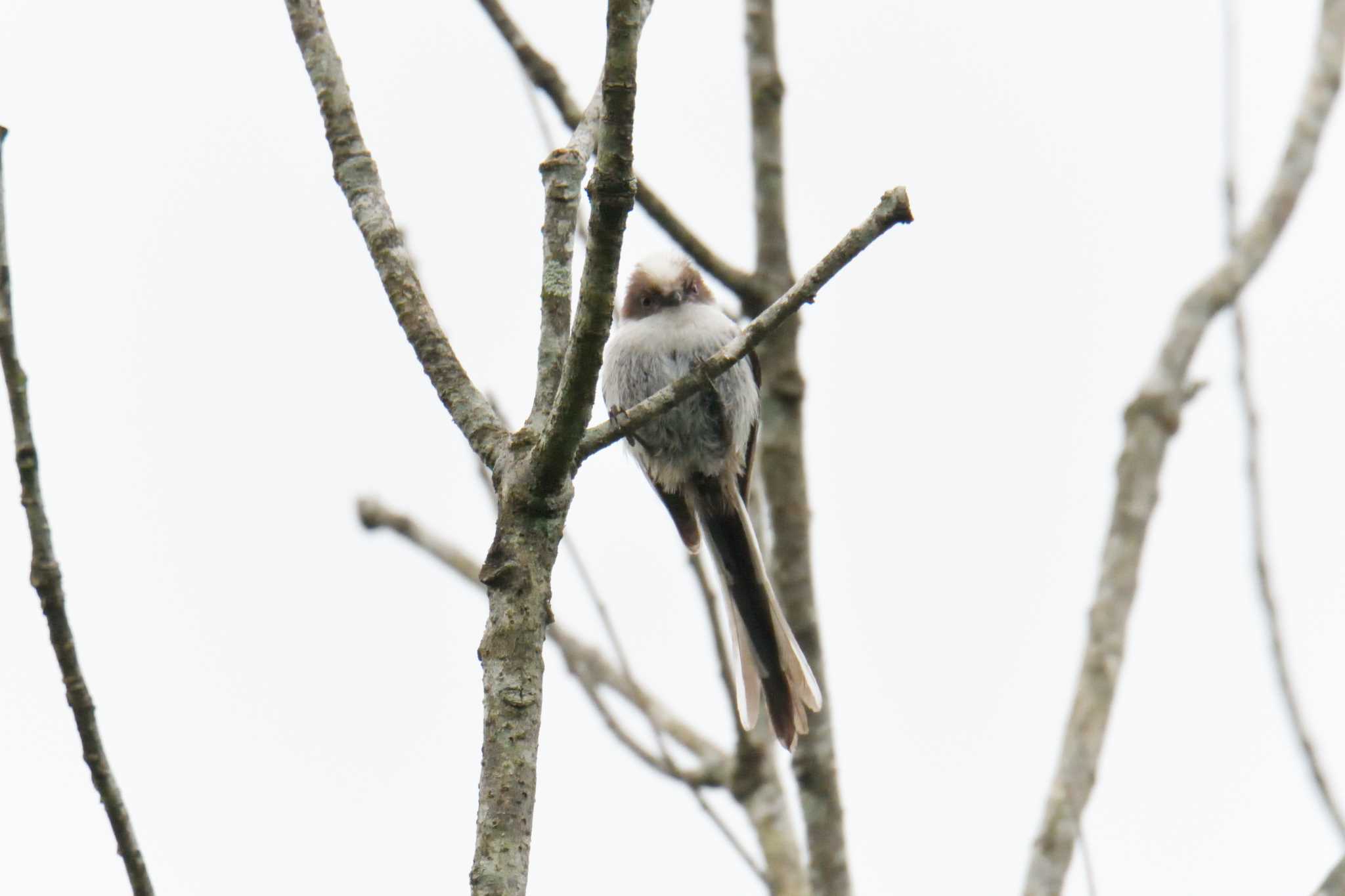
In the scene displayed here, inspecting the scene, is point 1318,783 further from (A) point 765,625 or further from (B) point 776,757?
(A) point 765,625

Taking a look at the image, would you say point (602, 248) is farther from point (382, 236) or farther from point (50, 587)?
point (50, 587)

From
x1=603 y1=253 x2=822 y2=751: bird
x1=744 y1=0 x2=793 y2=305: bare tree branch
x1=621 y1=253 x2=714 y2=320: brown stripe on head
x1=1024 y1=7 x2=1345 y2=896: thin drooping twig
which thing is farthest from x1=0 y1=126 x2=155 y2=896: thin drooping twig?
x1=621 y1=253 x2=714 y2=320: brown stripe on head

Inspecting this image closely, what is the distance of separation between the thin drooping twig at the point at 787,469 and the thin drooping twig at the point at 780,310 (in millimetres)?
1742

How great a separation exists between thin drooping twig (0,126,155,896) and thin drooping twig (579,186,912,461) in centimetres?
67

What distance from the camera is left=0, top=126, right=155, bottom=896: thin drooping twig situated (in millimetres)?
1892

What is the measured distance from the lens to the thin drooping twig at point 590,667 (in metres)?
4.28

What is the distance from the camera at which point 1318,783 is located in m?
2.99

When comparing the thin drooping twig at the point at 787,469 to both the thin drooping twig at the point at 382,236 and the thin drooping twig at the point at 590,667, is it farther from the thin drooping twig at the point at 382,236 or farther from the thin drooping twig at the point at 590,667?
the thin drooping twig at the point at 382,236

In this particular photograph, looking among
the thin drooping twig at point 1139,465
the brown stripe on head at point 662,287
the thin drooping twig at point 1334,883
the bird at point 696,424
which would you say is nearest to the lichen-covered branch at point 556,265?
the thin drooping twig at point 1334,883

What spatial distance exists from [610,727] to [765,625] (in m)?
0.90

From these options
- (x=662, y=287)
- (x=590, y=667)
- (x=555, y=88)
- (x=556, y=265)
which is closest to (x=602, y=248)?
(x=556, y=265)

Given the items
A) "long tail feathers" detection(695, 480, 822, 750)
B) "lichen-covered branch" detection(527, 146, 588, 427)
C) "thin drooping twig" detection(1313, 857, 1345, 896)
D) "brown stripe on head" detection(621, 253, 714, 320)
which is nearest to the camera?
"lichen-covered branch" detection(527, 146, 588, 427)

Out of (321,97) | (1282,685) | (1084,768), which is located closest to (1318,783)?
(1282,685)

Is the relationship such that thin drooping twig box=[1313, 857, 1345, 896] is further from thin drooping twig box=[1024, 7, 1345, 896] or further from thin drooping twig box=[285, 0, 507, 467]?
thin drooping twig box=[285, 0, 507, 467]
